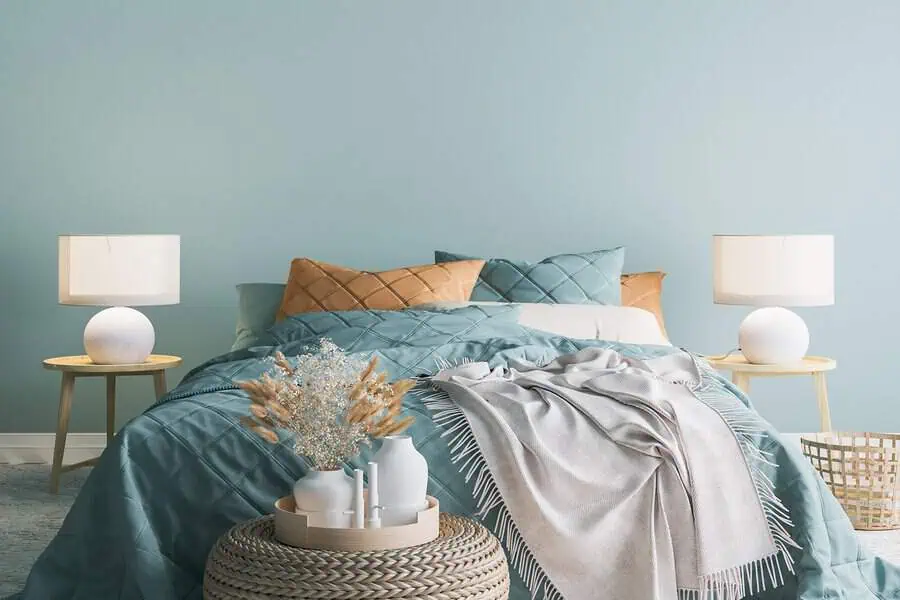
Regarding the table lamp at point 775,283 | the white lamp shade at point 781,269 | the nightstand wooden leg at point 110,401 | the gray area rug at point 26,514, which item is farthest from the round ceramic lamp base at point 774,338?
the gray area rug at point 26,514

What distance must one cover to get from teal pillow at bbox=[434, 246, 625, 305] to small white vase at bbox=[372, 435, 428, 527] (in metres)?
2.14

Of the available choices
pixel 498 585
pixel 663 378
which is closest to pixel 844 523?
pixel 663 378

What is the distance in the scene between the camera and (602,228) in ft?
16.5

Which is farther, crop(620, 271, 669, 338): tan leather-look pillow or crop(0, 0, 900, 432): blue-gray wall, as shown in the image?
crop(0, 0, 900, 432): blue-gray wall

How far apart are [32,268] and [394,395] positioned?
326 cm

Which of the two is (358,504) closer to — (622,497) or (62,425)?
(622,497)

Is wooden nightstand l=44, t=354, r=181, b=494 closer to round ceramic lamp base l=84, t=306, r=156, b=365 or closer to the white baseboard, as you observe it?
round ceramic lamp base l=84, t=306, r=156, b=365

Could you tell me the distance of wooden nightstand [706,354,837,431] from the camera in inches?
170

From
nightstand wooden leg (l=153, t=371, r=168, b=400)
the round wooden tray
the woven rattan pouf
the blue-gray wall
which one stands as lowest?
the woven rattan pouf

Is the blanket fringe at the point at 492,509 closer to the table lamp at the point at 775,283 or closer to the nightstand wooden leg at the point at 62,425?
the table lamp at the point at 775,283

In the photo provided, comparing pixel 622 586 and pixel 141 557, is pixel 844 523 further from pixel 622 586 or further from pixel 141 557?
pixel 141 557

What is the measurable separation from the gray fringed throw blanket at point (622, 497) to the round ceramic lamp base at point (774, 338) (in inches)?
67.5

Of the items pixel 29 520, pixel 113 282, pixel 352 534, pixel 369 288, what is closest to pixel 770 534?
pixel 352 534

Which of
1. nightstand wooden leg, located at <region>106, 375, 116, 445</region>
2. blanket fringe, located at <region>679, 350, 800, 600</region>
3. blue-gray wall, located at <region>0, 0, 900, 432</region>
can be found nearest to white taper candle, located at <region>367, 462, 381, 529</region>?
blanket fringe, located at <region>679, 350, 800, 600</region>
